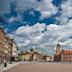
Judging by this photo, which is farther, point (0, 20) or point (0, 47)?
point (0, 47)

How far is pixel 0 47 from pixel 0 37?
5.09 m

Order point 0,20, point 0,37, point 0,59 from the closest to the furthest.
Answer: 1. point 0,20
2. point 0,37
3. point 0,59

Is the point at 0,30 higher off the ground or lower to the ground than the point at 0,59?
higher

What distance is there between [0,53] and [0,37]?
8.43 m

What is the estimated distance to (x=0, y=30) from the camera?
98812mm

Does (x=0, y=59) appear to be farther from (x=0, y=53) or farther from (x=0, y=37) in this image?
(x=0, y=37)

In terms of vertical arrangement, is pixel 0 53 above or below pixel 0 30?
below

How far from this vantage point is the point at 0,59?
345 feet

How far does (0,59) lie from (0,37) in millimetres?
11341

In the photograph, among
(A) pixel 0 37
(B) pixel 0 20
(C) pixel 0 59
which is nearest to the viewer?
(B) pixel 0 20

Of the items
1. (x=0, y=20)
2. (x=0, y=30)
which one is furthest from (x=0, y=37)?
(x=0, y=20)

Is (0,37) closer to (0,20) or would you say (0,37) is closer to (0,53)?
(0,53)

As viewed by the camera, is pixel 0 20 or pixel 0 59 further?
pixel 0 59

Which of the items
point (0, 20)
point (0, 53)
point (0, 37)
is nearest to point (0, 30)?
point (0, 37)
